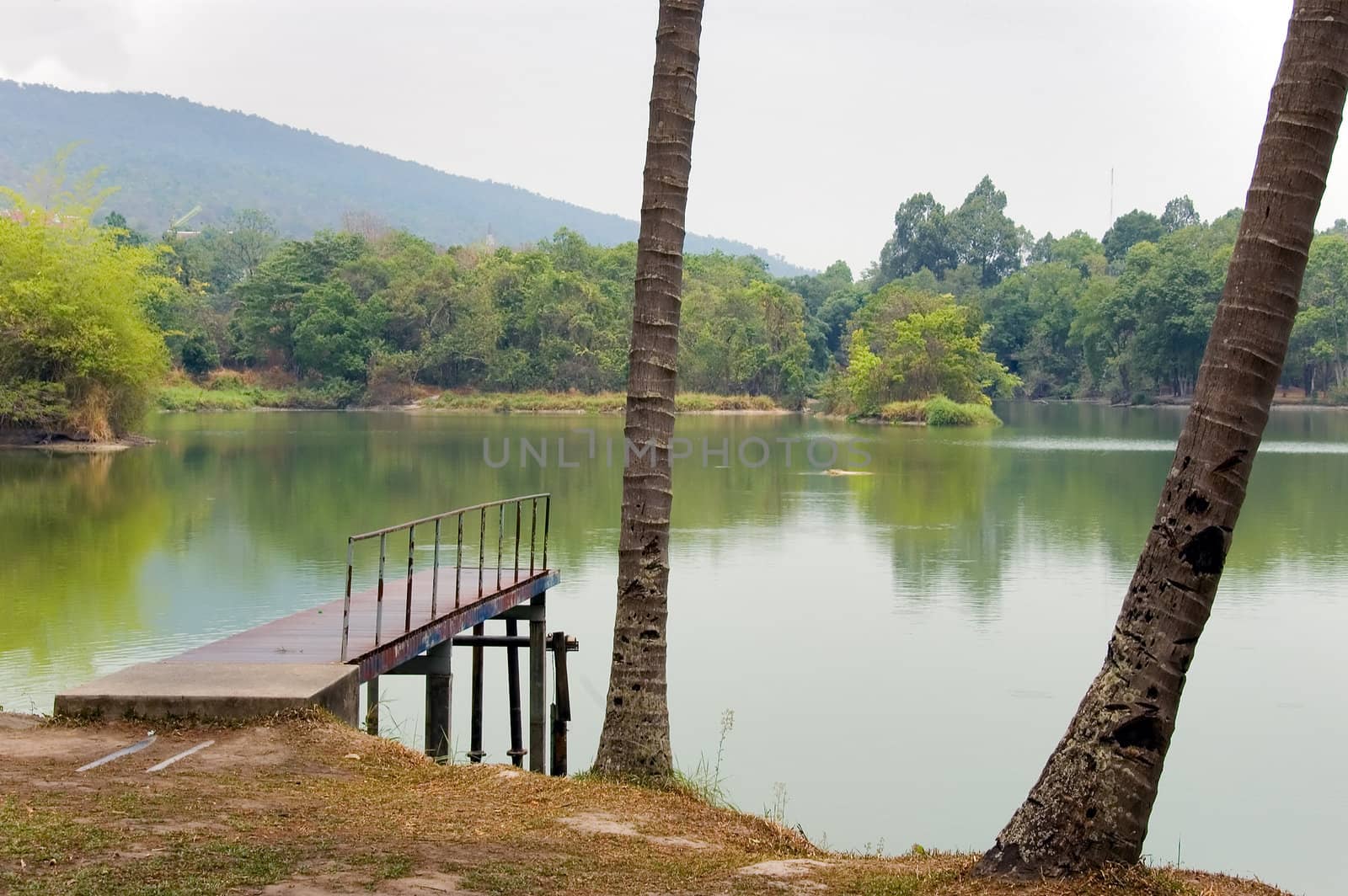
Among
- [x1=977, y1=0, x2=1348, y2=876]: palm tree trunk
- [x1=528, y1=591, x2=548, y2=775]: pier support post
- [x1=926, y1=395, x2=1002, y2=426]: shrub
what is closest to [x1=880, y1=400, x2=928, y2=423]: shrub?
[x1=926, y1=395, x2=1002, y2=426]: shrub

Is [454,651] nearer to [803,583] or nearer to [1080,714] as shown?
[803,583]

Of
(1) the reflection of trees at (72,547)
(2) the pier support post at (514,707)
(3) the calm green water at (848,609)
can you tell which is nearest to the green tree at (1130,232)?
(3) the calm green water at (848,609)

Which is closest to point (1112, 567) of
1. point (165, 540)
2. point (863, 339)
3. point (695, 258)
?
point (165, 540)

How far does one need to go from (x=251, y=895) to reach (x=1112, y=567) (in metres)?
19.1

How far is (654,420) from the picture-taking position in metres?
8.45

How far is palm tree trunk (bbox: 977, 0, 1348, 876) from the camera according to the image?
5.46 meters

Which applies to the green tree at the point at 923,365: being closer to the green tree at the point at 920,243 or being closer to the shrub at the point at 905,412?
the shrub at the point at 905,412

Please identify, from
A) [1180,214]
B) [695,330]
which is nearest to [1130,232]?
[1180,214]

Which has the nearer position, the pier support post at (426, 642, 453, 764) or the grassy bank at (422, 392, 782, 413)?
the pier support post at (426, 642, 453, 764)

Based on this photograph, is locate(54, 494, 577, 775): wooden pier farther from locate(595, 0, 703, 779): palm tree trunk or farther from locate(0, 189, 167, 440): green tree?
locate(0, 189, 167, 440): green tree

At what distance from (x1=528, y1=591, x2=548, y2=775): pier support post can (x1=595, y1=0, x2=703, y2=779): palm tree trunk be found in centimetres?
327

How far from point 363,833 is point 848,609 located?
13345mm

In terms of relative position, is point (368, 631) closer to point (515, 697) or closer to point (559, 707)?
point (559, 707)

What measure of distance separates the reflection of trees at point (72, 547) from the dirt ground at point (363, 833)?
7.71 metres
